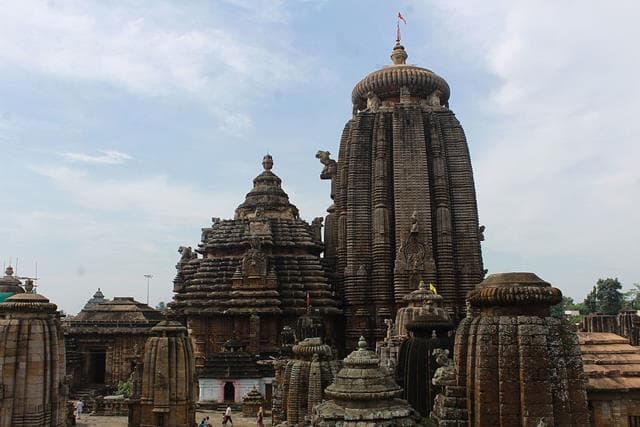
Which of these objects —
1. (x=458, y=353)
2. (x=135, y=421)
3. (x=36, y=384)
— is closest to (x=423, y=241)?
(x=135, y=421)

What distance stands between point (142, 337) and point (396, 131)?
24.5m

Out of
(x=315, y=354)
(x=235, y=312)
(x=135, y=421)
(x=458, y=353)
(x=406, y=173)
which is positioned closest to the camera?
(x=458, y=353)

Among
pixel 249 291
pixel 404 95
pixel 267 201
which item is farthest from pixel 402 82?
pixel 249 291

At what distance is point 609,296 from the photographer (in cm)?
7650

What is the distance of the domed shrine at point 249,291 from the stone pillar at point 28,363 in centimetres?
1932

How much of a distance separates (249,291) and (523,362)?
3187 centimetres

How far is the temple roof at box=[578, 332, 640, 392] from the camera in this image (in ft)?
46.0

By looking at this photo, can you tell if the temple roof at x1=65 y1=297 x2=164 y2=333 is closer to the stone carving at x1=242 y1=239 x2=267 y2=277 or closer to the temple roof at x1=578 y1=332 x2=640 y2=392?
the stone carving at x1=242 y1=239 x2=267 y2=277

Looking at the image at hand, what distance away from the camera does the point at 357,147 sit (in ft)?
141

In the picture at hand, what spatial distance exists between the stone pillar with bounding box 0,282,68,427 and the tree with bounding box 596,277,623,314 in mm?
74120

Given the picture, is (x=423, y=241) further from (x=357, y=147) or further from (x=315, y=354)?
(x=315, y=354)

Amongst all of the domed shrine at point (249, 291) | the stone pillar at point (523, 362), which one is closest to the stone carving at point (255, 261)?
the domed shrine at point (249, 291)

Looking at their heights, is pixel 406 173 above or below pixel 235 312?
above

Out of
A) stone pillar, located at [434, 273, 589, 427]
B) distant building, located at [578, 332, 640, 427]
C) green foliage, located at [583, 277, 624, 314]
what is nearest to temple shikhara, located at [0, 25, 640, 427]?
distant building, located at [578, 332, 640, 427]
